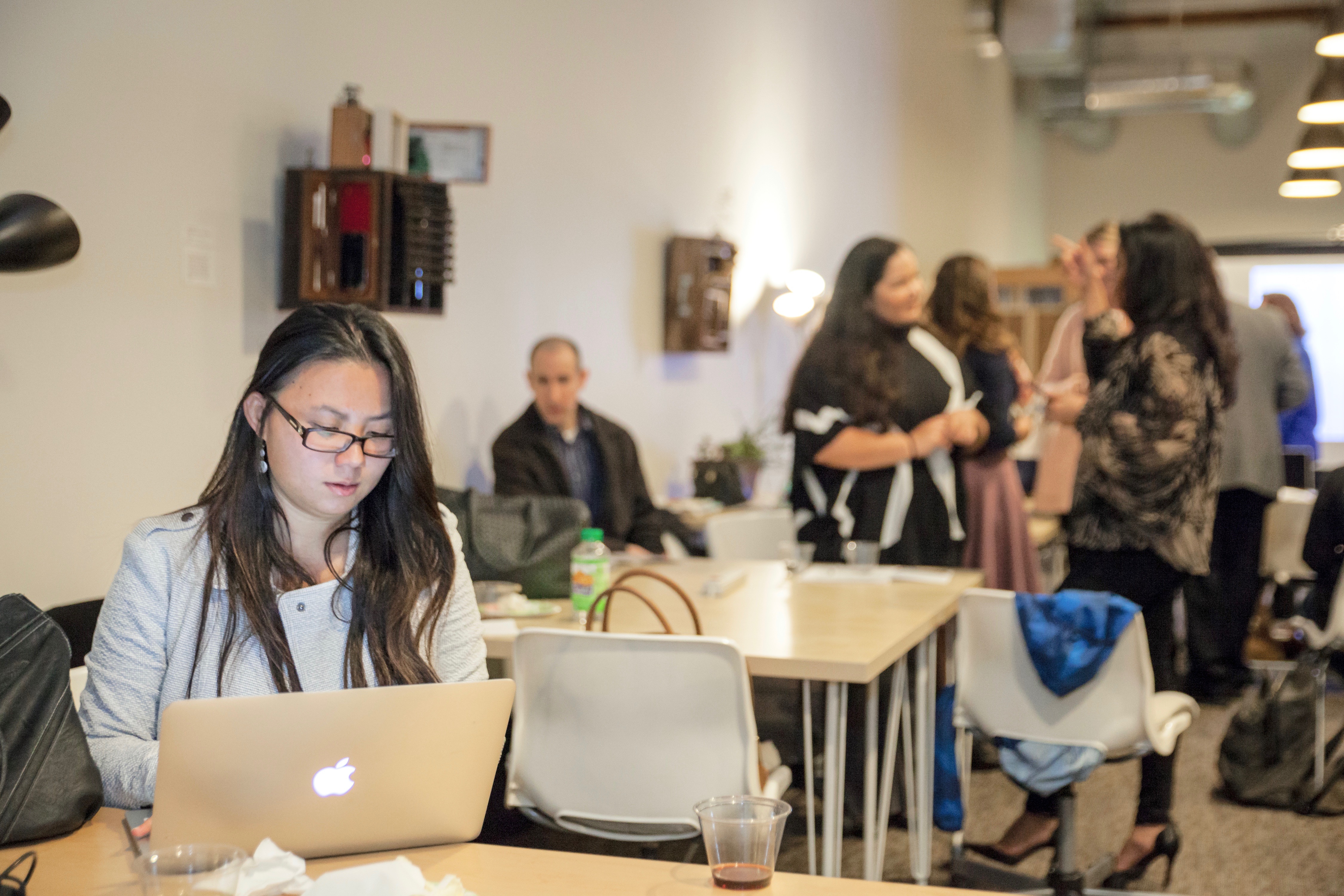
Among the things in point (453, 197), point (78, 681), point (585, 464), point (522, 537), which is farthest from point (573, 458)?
point (78, 681)

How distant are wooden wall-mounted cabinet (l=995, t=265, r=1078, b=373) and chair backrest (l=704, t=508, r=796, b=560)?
16.7ft

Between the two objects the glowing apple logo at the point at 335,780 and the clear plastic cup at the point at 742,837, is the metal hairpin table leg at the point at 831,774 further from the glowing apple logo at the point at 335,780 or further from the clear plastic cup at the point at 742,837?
the glowing apple logo at the point at 335,780

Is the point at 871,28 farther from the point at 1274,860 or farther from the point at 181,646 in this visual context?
the point at 181,646

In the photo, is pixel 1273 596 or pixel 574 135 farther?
pixel 1273 596

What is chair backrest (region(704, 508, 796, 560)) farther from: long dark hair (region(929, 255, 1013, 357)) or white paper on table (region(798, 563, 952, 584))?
long dark hair (region(929, 255, 1013, 357))

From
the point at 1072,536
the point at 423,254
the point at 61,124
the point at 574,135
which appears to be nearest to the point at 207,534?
the point at 61,124

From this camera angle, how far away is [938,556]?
387cm

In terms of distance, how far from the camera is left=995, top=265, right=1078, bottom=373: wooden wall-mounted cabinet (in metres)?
9.16

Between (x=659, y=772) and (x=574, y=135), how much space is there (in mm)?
3379

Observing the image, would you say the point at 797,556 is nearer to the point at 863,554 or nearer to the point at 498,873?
the point at 863,554

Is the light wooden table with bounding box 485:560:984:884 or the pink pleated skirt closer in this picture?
the light wooden table with bounding box 485:560:984:884

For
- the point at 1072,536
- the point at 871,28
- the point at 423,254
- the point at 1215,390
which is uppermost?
the point at 871,28

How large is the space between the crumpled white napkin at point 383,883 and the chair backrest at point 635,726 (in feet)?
3.56

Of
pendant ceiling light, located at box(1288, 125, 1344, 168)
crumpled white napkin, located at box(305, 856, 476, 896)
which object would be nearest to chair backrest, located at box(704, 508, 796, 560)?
crumpled white napkin, located at box(305, 856, 476, 896)
